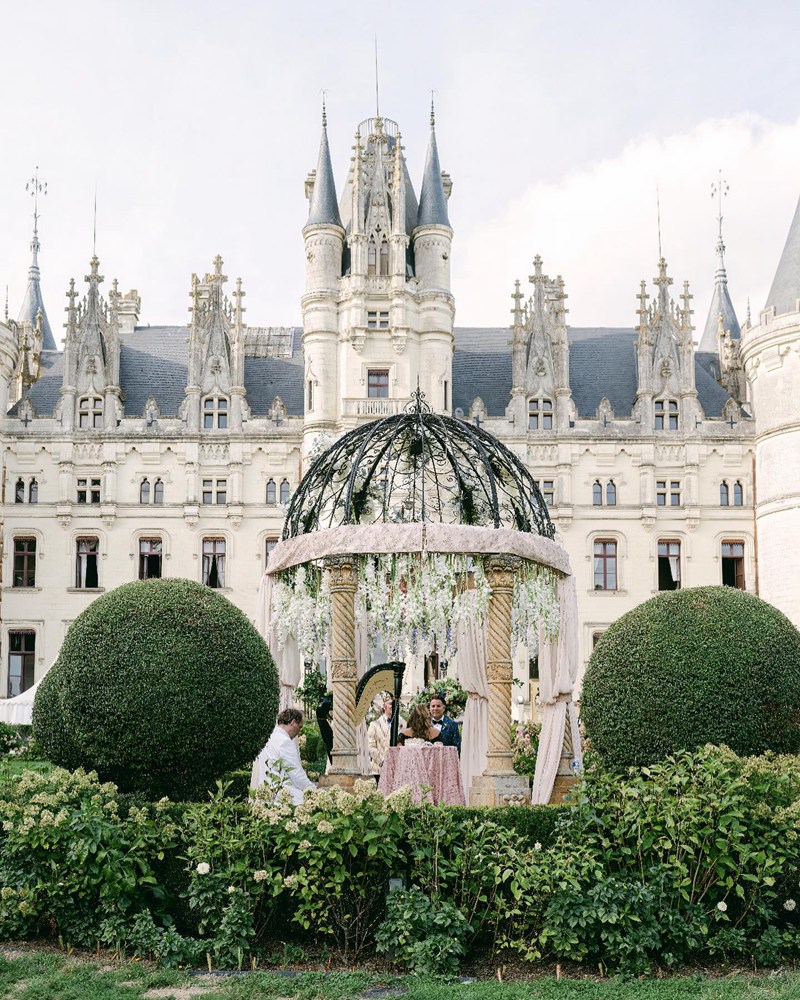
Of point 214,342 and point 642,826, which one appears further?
point 214,342

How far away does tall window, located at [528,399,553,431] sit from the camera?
139ft

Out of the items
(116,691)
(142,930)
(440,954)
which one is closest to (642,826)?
(440,954)

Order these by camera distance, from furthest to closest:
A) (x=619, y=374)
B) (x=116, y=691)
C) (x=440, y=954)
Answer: (x=619, y=374) < (x=116, y=691) < (x=440, y=954)

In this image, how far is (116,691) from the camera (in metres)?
11.7

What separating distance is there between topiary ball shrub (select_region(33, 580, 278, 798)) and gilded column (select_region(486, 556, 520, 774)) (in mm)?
2659

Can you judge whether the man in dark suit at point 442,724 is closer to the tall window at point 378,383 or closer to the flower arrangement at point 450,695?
the flower arrangement at point 450,695

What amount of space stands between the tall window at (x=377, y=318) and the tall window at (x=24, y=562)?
13644 millimetres

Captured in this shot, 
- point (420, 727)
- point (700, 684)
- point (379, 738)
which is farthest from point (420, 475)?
point (379, 738)

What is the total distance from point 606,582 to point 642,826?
31663mm

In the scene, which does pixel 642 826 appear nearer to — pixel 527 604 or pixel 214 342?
pixel 527 604

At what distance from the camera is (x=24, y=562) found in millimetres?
41281

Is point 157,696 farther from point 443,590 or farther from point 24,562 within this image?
point 24,562

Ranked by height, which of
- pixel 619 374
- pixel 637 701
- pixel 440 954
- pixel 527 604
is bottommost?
pixel 440 954

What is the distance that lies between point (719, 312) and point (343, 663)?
42679mm
